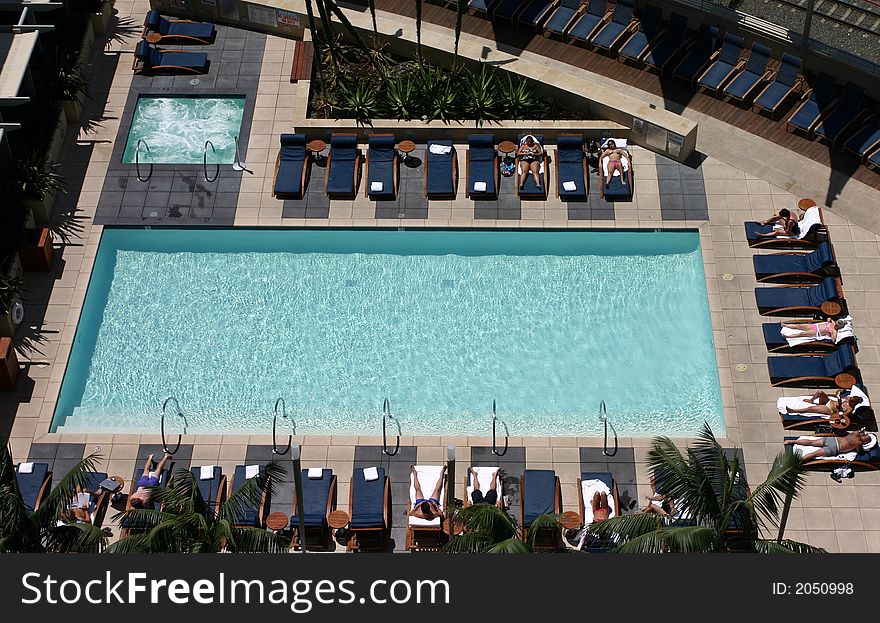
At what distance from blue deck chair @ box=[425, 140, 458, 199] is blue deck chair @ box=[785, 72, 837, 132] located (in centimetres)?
795

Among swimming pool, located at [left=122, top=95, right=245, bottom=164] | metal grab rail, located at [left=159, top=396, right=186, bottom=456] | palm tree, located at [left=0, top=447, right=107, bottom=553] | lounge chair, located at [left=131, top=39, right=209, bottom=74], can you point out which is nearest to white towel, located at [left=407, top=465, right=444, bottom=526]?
metal grab rail, located at [left=159, top=396, right=186, bottom=456]

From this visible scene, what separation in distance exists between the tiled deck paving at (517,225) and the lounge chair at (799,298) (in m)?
0.40

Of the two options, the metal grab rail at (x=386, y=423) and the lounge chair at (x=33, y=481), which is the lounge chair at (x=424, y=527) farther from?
the lounge chair at (x=33, y=481)

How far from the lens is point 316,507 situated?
25375 mm

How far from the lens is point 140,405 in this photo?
1094 inches

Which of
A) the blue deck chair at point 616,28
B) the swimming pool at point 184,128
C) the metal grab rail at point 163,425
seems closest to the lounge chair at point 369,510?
the metal grab rail at point 163,425

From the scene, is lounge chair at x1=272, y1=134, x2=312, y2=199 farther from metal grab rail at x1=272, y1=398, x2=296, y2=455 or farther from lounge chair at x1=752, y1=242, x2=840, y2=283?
lounge chair at x1=752, y1=242, x2=840, y2=283

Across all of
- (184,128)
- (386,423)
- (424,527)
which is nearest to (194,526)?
(424,527)

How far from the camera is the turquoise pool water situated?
2761cm

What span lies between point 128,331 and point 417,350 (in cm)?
622

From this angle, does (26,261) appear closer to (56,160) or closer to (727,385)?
(56,160)

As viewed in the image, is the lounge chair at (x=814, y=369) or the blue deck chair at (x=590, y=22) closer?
the lounge chair at (x=814, y=369)

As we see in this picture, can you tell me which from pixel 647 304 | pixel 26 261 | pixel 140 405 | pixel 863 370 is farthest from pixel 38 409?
pixel 863 370

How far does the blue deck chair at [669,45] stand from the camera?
33.2 meters
